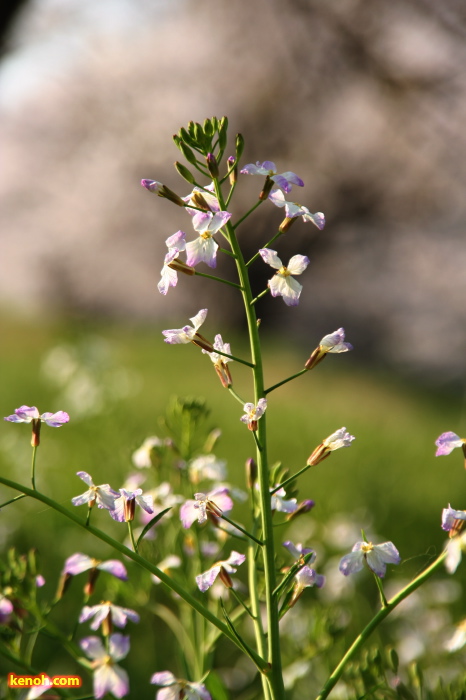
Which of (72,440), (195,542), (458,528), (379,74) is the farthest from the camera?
(379,74)

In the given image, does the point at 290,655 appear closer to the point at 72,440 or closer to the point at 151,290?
the point at 72,440

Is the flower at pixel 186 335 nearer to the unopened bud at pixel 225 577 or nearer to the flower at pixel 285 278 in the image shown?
the flower at pixel 285 278

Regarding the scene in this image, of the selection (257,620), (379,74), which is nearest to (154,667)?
(257,620)

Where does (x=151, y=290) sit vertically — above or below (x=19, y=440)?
above

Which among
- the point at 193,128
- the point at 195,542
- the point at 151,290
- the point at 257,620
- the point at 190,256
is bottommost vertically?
the point at 257,620

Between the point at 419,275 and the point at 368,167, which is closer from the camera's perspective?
the point at 368,167

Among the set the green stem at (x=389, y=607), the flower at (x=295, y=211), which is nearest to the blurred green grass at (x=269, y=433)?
the green stem at (x=389, y=607)

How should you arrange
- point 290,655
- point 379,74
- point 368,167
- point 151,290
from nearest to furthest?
point 290,655 → point 379,74 → point 368,167 → point 151,290
